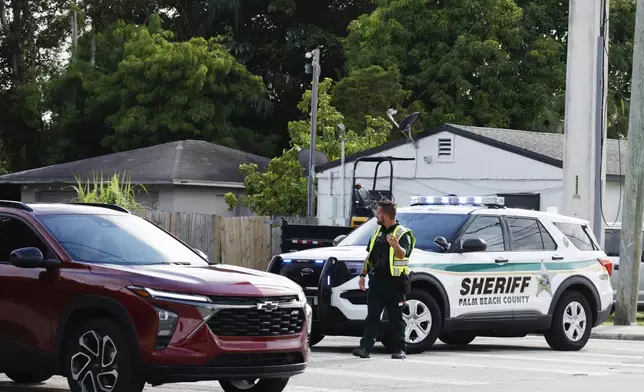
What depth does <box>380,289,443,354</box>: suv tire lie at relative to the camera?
15.7 metres

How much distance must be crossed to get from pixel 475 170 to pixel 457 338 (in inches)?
609

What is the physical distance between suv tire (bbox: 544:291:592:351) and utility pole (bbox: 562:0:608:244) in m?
6.74

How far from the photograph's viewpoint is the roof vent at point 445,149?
33312 millimetres

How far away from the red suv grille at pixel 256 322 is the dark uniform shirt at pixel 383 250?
4257 mm

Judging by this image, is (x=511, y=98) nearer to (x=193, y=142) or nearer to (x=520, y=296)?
(x=193, y=142)

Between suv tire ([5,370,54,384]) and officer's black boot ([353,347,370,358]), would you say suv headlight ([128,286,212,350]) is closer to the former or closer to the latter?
suv tire ([5,370,54,384])

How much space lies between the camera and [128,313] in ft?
31.8

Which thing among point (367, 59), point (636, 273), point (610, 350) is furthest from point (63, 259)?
point (367, 59)

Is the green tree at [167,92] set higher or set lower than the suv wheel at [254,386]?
higher

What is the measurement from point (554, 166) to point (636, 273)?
8.28 m

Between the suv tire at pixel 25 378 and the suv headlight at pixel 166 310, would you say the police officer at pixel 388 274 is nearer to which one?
the suv tire at pixel 25 378

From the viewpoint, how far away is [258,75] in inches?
2395

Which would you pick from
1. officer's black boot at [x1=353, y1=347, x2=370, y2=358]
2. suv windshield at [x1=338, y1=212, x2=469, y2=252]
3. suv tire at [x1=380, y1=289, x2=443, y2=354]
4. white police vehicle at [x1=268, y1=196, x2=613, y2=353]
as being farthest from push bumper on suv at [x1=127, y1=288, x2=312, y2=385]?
suv windshield at [x1=338, y1=212, x2=469, y2=252]

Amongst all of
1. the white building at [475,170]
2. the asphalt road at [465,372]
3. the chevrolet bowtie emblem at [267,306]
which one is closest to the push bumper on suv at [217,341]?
the chevrolet bowtie emblem at [267,306]
